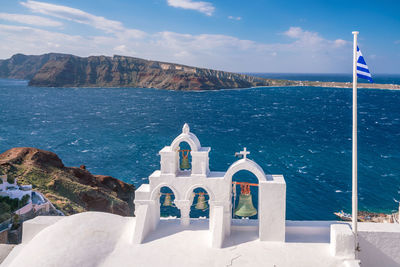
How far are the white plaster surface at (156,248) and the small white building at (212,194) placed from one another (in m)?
0.36

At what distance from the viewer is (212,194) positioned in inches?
415

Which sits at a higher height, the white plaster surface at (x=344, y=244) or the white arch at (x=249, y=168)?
the white arch at (x=249, y=168)

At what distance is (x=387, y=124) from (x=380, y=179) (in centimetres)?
4978

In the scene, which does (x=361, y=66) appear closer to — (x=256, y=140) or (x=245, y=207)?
(x=245, y=207)

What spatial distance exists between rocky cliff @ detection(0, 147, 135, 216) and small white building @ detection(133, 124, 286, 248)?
17.4 meters

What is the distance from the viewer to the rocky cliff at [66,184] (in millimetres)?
30125

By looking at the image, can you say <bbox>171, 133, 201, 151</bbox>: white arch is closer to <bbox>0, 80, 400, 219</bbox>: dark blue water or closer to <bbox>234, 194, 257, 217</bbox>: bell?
<bbox>234, 194, 257, 217</bbox>: bell

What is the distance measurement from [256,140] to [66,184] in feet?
137

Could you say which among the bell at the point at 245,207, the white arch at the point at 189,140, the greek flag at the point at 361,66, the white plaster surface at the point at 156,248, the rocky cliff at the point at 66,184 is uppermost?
the greek flag at the point at 361,66

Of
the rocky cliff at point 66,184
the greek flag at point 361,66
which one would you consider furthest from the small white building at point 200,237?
the rocky cliff at point 66,184

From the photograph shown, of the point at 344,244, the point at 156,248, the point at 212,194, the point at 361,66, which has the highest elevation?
the point at 361,66

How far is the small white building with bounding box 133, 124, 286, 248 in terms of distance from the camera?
9.87m

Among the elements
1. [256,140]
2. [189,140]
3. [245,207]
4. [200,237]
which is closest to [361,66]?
[189,140]

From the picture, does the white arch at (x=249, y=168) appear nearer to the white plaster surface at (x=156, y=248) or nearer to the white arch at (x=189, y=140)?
the white arch at (x=189, y=140)
